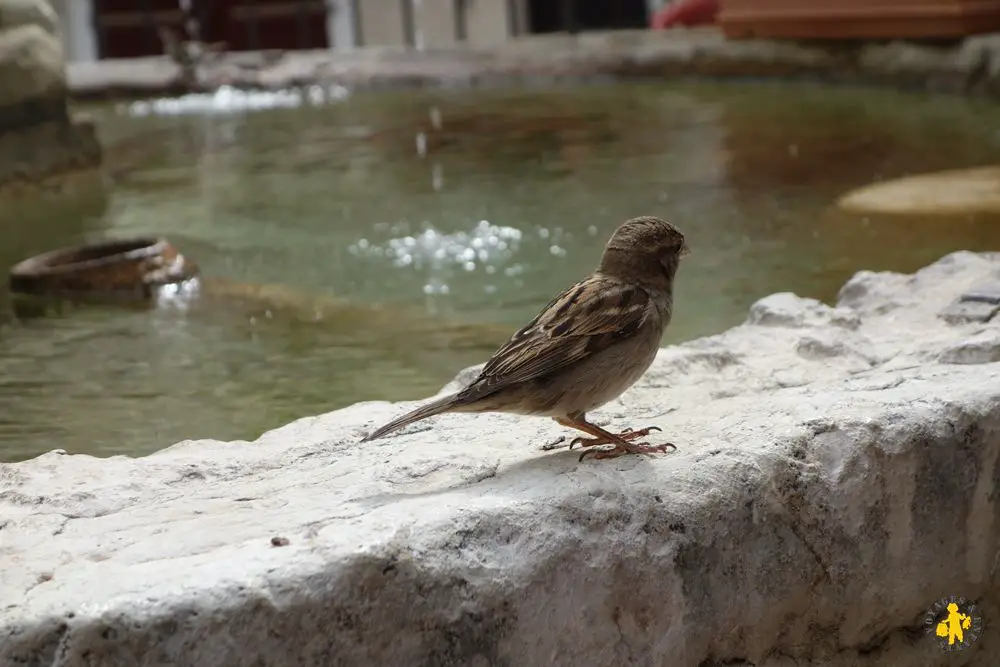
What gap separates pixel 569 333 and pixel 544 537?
57 centimetres

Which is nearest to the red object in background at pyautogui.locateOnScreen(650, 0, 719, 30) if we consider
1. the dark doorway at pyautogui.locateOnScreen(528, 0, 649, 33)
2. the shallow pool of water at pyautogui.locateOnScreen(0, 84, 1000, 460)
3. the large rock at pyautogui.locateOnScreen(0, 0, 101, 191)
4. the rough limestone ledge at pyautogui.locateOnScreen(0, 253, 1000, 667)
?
the dark doorway at pyautogui.locateOnScreen(528, 0, 649, 33)

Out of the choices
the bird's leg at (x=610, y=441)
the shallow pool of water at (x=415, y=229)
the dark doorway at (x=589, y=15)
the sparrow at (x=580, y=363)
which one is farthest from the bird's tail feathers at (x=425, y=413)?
the dark doorway at (x=589, y=15)

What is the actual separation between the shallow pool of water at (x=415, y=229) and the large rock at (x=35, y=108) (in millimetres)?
549

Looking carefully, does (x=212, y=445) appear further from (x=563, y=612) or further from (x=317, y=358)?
(x=317, y=358)

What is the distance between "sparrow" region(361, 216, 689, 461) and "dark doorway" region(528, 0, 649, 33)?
607 inches

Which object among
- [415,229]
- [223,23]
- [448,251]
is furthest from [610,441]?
[223,23]

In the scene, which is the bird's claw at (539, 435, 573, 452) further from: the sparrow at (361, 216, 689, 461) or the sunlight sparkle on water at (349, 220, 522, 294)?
the sunlight sparkle on water at (349, 220, 522, 294)

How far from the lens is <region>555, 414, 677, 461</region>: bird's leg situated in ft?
9.38

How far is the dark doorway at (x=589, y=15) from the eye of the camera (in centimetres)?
1820

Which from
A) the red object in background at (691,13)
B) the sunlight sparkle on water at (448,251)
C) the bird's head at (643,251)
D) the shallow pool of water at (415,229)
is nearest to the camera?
the bird's head at (643,251)

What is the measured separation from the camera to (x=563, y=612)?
8.30 feet

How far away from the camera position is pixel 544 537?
99.6 inches

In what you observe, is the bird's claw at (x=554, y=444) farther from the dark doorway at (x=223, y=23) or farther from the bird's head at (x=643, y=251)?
the dark doorway at (x=223, y=23)

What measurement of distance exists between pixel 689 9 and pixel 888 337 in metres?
12.6
